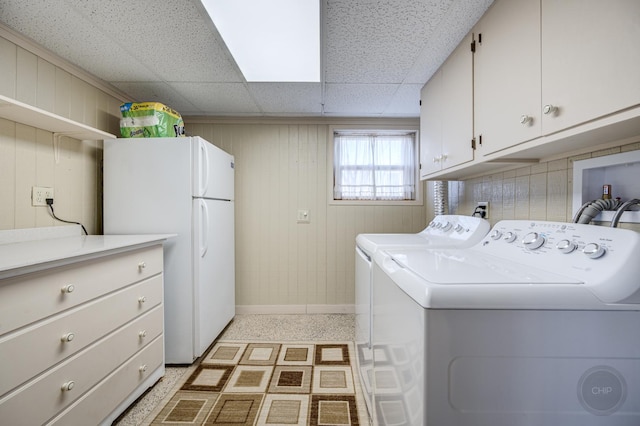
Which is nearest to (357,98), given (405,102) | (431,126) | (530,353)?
(405,102)

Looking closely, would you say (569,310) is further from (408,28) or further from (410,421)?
(408,28)

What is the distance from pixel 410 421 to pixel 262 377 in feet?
4.76

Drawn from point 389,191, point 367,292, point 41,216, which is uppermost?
point 389,191

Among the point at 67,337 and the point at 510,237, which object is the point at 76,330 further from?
Answer: the point at 510,237

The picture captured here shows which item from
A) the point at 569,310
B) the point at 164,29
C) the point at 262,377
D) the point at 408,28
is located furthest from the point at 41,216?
the point at 569,310

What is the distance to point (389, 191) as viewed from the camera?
3246 millimetres

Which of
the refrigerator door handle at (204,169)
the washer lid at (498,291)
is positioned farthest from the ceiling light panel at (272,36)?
the washer lid at (498,291)

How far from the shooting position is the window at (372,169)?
3246 mm

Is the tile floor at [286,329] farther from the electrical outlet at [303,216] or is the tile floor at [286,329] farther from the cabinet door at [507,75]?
the cabinet door at [507,75]

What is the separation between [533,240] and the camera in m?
1.13

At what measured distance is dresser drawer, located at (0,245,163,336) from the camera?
1032 mm

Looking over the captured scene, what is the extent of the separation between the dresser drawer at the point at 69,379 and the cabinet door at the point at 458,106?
2.02 m

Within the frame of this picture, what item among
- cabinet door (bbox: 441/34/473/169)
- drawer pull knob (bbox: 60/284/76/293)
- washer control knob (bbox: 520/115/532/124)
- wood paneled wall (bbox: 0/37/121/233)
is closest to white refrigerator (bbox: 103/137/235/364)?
wood paneled wall (bbox: 0/37/121/233)

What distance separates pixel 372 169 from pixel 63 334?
9.07ft
